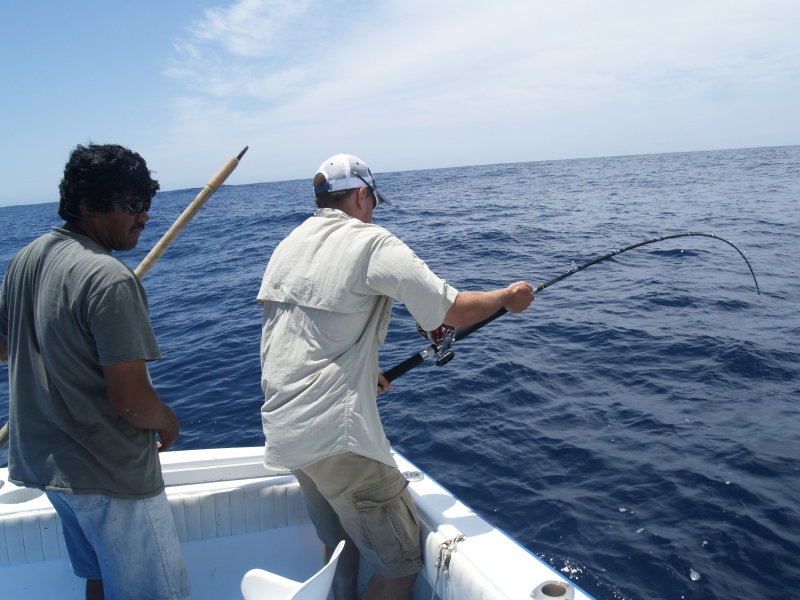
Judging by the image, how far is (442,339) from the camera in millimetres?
2572

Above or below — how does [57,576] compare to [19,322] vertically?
below

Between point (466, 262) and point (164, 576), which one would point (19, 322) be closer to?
point (164, 576)

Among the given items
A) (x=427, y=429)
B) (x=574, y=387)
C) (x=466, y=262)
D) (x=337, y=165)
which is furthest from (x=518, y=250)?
(x=337, y=165)

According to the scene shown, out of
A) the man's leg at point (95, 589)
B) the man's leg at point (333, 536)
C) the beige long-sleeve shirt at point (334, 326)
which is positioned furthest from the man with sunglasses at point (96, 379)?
the man's leg at point (333, 536)

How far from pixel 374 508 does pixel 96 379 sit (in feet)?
3.27

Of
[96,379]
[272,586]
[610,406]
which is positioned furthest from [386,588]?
[610,406]

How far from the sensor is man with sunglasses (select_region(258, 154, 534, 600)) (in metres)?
1.79

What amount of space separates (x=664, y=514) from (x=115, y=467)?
3256 millimetres

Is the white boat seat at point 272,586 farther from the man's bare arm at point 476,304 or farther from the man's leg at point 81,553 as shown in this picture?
the man's bare arm at point 476,304

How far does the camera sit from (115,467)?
1.70m

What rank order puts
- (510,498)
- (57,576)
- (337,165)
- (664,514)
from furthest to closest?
(510,498)
(664,514)
(57,576)
(337,165)

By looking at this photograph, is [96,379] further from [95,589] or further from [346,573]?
[346,573]

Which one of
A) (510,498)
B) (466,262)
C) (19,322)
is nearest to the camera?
(19,322)

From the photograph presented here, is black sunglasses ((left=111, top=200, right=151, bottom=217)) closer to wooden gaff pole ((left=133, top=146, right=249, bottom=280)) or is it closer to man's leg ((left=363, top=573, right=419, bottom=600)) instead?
wooden gaff pole ((left=133, top=146, right=249, bottom=280))
